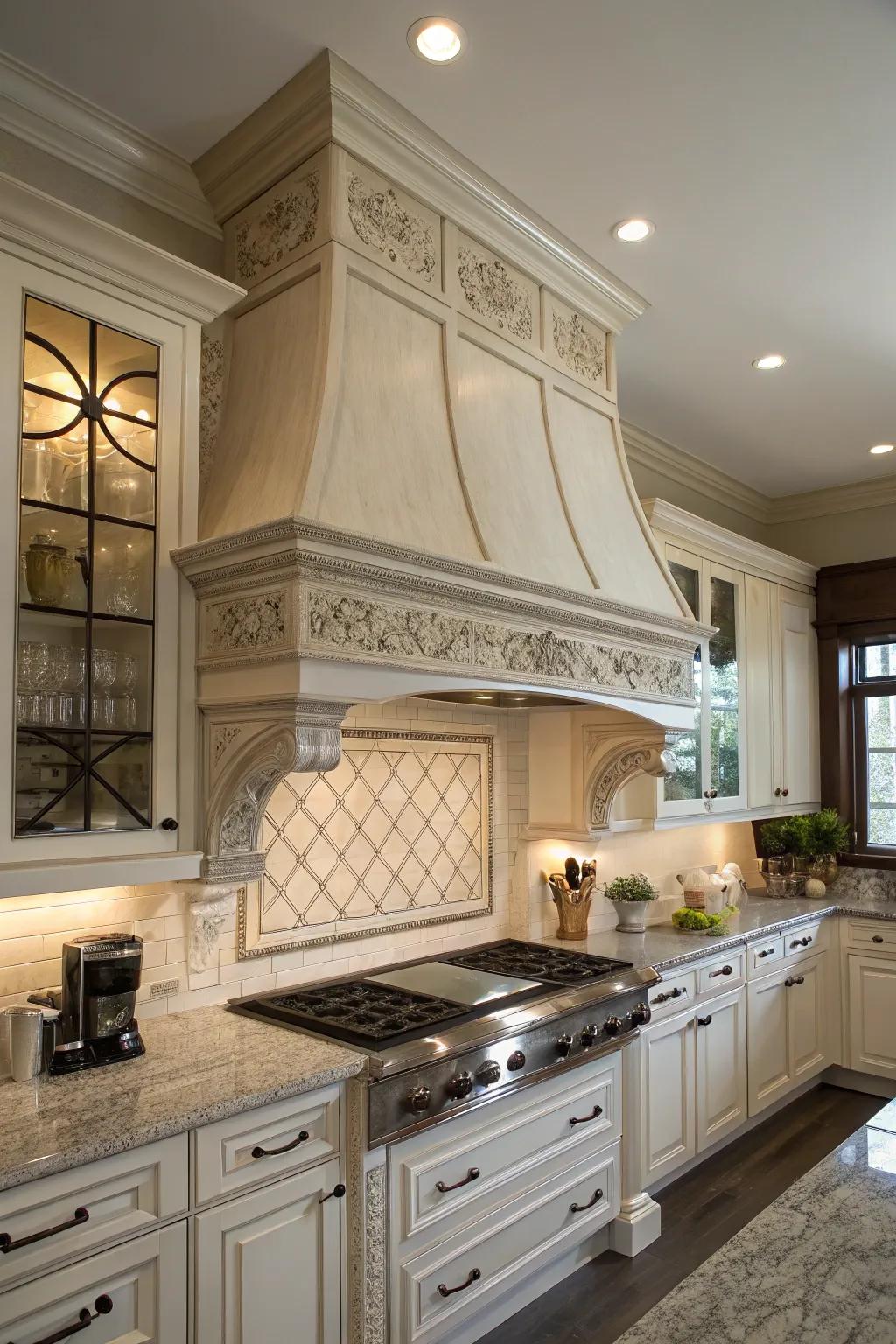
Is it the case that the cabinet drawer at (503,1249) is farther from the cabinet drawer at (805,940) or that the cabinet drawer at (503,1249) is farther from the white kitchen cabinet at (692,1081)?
the cabinet drawer at (805,940)

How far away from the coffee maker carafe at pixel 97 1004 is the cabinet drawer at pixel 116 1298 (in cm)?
42

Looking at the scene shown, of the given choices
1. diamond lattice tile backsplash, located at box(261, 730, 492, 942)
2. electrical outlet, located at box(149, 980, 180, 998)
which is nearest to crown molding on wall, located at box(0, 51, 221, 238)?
diamond lattice tile backsplash, located at box(261, 730, 492, 942)

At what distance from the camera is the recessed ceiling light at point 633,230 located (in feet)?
9.50

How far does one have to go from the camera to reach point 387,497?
7.80 ft

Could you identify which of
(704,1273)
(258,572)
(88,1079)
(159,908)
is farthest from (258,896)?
(704,1273)

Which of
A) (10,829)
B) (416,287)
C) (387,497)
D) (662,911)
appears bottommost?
(662,911)

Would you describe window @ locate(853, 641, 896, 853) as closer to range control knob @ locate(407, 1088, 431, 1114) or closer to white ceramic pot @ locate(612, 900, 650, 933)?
white ceramic pot @ locate(612, 900, 650, 933)

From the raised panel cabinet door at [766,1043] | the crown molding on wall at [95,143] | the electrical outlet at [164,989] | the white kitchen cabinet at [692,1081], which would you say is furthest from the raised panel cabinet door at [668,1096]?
the crown molding on wall at [95,143]

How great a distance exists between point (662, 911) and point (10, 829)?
3.17 m

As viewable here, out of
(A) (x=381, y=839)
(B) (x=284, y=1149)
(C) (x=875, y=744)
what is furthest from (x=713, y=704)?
(B) (x=284, y=1149)

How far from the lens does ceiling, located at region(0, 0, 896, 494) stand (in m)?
2.11

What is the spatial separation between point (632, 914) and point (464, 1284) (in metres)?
1.75

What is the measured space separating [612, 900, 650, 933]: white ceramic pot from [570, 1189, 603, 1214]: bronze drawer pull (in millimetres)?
1133

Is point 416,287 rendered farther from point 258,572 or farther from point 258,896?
point 258,896
